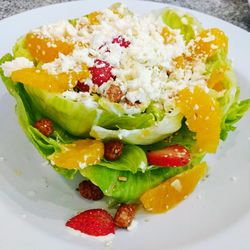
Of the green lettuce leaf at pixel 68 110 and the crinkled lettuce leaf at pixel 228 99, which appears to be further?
the crinkled lettuce leaf at pixel 228 99

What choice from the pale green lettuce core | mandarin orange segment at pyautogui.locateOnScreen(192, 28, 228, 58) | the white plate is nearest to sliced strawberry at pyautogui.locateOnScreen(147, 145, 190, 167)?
the pale green lettuce core

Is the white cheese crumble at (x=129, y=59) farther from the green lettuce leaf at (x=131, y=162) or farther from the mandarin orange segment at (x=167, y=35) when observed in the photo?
the green lettuce leaf at (x=131, y=162)

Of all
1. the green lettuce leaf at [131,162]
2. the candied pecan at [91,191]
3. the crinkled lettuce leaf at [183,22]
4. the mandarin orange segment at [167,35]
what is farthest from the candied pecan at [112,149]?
the crinkled lettuce leaf at [183,22]

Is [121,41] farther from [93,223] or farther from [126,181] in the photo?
[93,223]

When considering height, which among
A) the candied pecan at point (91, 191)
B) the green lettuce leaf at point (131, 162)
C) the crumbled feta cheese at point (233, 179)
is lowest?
the candied pecan at point (91, 191)

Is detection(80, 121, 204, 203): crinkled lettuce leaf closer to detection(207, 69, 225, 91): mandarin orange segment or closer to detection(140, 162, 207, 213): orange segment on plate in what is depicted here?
detection(140, 162, 207, 213): orange segment on plate

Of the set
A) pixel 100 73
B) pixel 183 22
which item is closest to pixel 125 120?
pixel 100 73

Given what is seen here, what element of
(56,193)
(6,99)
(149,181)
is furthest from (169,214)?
(6,99)
